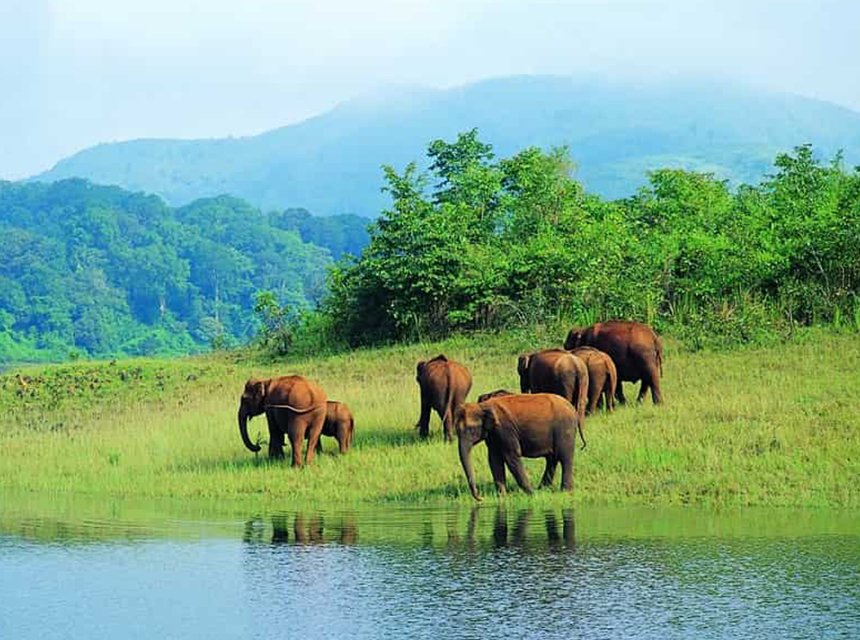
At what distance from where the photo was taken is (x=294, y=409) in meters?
21.5

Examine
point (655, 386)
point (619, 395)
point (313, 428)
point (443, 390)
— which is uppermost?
point (443, 390)

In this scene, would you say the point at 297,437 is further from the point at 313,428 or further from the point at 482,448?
the point at 482,448

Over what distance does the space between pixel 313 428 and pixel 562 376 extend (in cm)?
378

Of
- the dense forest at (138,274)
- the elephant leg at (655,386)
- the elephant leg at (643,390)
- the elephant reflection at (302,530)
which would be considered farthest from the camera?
the dense forest at (138,274)

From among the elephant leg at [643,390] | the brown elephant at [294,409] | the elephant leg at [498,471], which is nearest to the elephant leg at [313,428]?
the brown elephant at [294,409]

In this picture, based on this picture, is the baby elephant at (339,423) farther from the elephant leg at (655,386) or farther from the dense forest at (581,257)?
the dense forest at (581,257)

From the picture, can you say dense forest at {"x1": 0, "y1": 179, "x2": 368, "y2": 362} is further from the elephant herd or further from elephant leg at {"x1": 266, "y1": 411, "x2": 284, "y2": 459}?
elephant leg at {"x1": 266, "y1": 411, "x2": 284, "y2": 459}

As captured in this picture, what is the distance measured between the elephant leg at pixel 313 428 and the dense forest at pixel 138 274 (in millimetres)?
73545

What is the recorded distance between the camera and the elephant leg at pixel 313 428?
21.6m

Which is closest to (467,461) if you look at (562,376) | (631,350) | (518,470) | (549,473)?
(518,470)

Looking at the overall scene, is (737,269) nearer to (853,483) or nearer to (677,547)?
(853,483)

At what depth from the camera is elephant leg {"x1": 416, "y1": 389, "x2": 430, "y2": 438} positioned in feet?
73.4

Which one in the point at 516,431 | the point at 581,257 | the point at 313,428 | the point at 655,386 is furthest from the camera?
the point at 581,257

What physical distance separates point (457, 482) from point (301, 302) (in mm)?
99607
